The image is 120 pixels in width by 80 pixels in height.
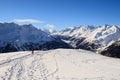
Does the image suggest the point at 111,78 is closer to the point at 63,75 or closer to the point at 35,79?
the point at 63,75

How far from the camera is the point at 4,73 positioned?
75.0 feet

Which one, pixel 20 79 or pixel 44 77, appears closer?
pixel 20 79

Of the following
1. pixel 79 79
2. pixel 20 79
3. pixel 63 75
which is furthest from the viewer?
pixel 63 75

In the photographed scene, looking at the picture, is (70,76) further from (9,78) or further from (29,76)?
(9,78)

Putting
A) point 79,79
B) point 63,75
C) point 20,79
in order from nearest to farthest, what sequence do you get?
point 20,79, point 79,79, point 63,75

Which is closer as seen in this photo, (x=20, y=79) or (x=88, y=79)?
(x=20, y=79)

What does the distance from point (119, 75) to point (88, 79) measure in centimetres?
456

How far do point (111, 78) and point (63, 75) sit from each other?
514 centimetres

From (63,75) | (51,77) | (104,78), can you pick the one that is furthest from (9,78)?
(104,78)

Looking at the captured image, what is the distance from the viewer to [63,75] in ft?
76.9

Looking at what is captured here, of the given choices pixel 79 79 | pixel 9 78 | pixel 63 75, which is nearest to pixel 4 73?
pixel 9 78

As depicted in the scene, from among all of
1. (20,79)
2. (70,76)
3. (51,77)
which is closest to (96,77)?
(70,76)

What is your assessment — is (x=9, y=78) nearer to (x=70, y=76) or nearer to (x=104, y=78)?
(x=70, y=76)

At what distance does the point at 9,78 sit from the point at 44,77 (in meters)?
3.58
